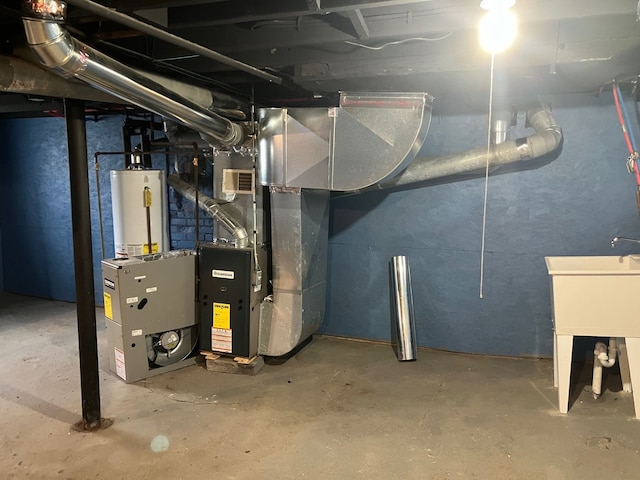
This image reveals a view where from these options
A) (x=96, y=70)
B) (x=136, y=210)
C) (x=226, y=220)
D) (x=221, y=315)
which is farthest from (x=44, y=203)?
(x=96, y=70)

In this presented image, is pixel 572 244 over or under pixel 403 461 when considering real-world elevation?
over

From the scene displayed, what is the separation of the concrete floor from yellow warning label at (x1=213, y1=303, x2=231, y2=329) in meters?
0.32

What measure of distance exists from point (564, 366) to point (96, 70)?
8.68 feet

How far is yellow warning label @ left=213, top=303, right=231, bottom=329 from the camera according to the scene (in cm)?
327

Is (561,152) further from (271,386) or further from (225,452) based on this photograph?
(225,452)

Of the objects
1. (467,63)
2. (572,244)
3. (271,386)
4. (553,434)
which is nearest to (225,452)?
(271,386)

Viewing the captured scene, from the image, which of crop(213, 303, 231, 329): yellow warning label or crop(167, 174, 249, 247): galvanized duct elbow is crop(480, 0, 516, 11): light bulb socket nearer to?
crop(167, 174, 249, 247): galvanized duct elbow

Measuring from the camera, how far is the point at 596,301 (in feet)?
8.60

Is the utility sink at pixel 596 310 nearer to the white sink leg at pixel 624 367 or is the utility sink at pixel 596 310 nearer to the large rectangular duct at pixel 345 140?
the white sink leg at pixel 624 367

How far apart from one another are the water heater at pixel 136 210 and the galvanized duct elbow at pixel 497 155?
1637 mm

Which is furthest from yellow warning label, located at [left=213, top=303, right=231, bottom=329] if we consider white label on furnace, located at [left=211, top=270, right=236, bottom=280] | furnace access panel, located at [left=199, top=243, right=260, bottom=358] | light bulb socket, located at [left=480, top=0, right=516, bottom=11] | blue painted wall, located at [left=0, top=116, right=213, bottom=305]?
light bulb socket, located at [left=480, top=0, right=516, bottom=11]

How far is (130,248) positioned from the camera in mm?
3615

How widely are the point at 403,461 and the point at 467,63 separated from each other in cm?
188

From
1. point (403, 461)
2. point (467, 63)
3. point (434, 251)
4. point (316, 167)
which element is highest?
point (467, 63)
